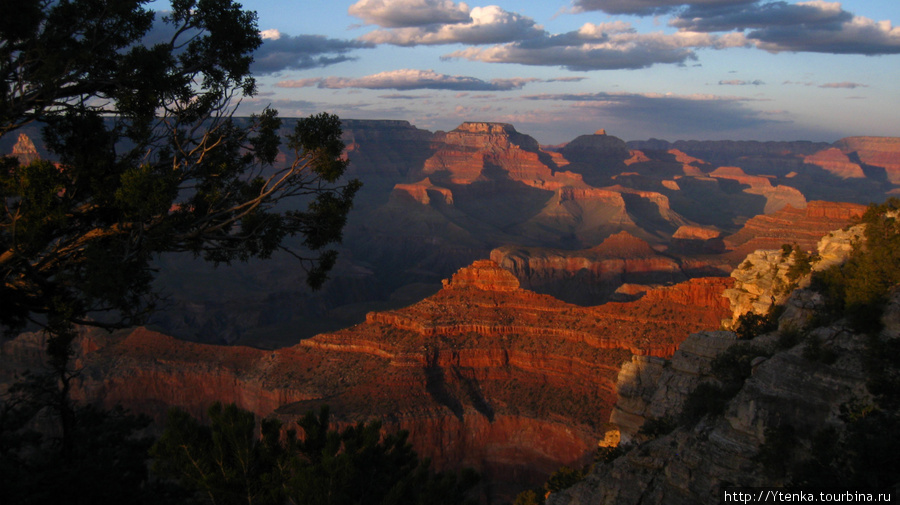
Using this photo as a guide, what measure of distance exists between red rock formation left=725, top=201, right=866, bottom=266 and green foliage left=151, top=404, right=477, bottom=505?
86.3 metres

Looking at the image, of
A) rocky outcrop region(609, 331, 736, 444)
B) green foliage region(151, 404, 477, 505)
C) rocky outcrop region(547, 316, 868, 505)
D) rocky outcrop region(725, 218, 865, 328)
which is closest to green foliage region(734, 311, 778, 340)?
rocky outcrop region(725, 218, 865, 328)

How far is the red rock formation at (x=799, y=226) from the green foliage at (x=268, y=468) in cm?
8633

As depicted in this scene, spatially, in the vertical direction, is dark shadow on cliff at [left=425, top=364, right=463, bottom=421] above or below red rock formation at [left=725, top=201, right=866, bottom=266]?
below

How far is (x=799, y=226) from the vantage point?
10481 centimetres

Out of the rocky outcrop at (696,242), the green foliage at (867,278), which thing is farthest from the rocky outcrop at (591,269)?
the green foliage at (867,278)

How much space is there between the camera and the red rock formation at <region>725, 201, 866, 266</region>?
317 ft

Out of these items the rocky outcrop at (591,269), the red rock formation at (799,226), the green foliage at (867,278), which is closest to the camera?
the green foliage at (867,278)

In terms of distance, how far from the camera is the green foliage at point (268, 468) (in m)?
16.3

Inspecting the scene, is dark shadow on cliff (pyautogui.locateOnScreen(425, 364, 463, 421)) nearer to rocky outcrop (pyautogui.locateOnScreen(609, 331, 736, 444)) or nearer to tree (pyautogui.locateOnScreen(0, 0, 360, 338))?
rocky outcrop (pyautogui.locateOnScreen(609, 331, 736, 444))

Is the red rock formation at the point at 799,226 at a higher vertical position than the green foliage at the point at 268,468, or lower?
lower

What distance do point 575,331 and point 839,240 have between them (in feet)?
63.4

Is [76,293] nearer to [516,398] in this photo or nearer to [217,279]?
[516,398]

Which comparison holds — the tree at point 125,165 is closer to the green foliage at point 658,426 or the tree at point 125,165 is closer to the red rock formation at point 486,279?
the green foliage at point 658,426

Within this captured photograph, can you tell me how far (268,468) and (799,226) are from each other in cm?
10602
